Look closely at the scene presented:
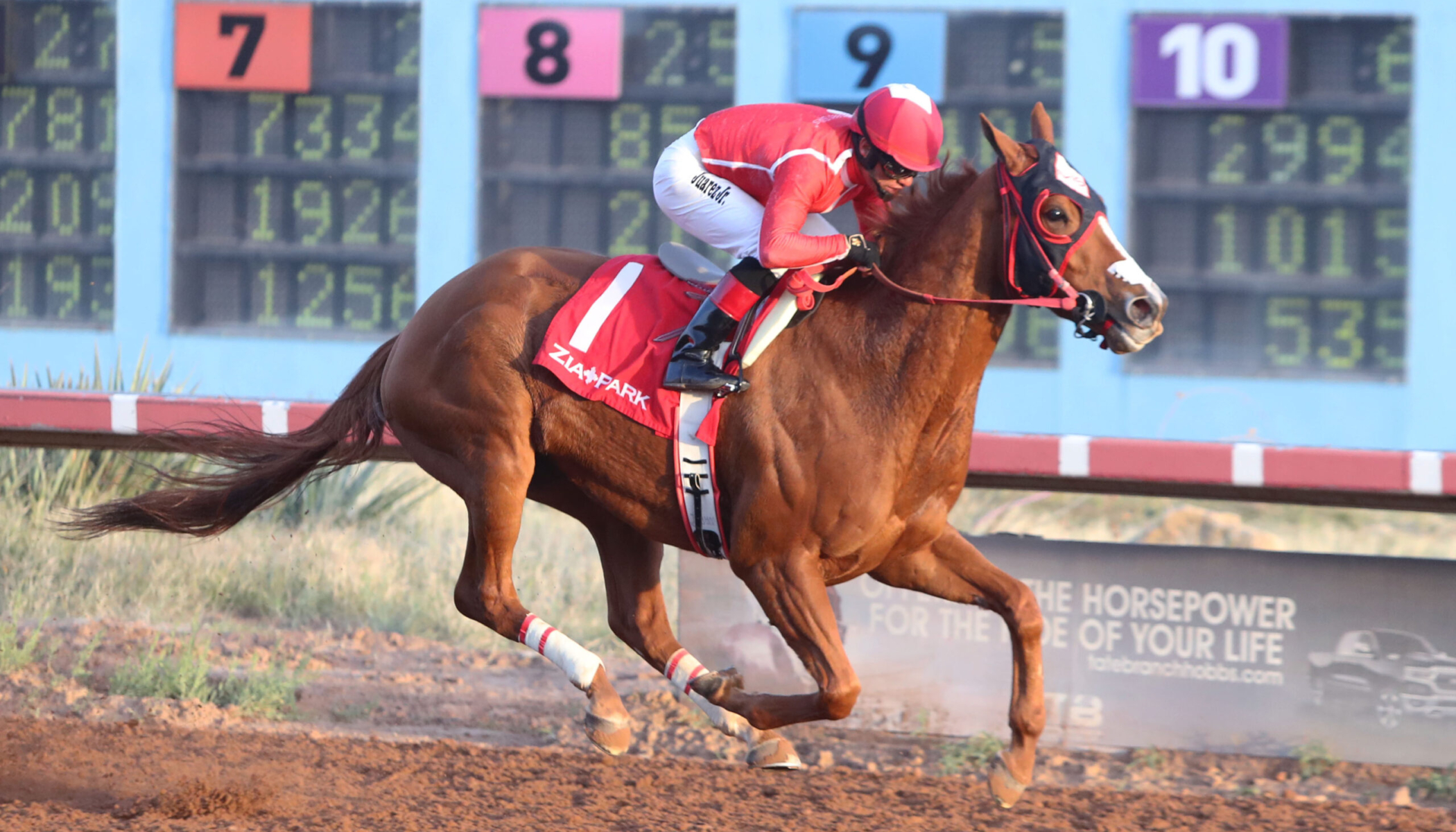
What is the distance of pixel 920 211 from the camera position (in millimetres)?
Answer: 3623

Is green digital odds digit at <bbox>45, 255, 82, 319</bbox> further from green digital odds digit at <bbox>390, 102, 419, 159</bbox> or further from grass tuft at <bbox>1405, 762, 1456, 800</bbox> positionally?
grass tuft at <bbox>1405, 762, 1456, 800</bbox>

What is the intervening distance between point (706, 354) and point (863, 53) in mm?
3314

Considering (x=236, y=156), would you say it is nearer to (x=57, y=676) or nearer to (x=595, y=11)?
(x=595, y=11)

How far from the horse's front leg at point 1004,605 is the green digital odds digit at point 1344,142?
3.41m

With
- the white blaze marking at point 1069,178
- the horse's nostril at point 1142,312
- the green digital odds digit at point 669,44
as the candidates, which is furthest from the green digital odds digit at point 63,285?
the horse's nostril at point 1142,312

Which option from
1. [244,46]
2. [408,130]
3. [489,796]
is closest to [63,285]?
[244,46]

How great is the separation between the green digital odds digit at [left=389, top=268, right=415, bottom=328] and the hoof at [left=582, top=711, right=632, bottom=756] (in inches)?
131

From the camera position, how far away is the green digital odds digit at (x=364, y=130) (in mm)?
6617

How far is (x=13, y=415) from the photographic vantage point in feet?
17.4

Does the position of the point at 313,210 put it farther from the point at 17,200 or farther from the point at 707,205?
the point at 707,205

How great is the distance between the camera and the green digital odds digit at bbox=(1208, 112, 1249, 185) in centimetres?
625

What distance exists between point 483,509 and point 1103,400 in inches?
132

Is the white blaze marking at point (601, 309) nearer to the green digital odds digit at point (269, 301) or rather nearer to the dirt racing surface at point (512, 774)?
the dirt racing surface at point (512, 774)

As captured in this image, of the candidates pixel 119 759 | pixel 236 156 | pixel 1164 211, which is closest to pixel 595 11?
pixel 236 156
